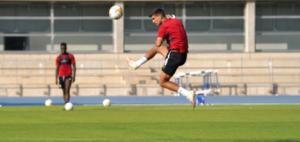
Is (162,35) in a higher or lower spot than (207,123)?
higher

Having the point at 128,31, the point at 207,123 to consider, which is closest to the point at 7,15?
the point at 128,31

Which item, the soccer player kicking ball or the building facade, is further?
the building facade

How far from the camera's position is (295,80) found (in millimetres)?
43344

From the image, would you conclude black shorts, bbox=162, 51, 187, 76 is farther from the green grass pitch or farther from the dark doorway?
the dark doorway

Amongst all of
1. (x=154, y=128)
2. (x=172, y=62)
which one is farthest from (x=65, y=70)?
(x=154, y=128)

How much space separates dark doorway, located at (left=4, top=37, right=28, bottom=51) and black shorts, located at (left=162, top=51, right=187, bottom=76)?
2844 cm

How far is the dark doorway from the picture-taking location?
45.6m

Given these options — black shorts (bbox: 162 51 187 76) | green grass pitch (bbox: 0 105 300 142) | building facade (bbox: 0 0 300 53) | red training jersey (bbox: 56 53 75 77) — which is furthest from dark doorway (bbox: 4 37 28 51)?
black shorts (bbox: 162 51 187 76)

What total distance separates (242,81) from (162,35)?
25.4 m

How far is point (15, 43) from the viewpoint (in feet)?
150

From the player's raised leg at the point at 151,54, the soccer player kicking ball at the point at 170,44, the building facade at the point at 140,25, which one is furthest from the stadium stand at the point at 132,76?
the soccer player kicking ball at the point at 170,44

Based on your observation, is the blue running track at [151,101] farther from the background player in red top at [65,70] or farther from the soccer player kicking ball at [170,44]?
the soccer player kicking ball at [170,44]

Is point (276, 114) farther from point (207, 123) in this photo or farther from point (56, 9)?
point (56, 9)

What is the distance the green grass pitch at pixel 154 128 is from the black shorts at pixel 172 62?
3.63ft
